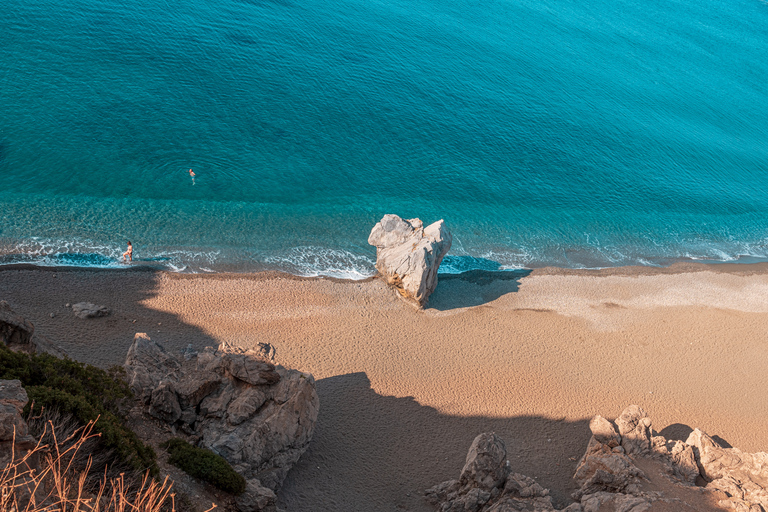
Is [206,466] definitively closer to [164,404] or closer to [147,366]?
[164,404]

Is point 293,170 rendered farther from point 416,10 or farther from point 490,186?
point 416,10

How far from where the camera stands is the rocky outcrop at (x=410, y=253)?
115 feet

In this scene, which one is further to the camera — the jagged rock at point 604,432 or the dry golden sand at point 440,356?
the jagged rock at point 604,432

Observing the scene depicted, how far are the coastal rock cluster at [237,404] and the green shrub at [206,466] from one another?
1.65m

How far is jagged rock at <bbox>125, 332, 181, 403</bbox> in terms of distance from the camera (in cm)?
2159

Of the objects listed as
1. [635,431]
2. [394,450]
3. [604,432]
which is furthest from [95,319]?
[635,431]

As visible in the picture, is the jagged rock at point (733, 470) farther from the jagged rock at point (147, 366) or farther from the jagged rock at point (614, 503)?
the jagged rock at point (147, 366)

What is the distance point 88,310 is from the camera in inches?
1136

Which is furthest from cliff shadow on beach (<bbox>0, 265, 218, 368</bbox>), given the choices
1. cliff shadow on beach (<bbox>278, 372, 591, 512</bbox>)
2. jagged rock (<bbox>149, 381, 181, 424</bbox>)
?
cliff shadow on beach (<bbox>278, 372, 591, 512</bbox>)

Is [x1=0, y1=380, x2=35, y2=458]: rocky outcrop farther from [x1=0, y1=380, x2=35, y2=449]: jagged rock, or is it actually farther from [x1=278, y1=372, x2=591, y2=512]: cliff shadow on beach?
[x1=278, y1=372, x2=591, y2=512]: cliff shadow on beach

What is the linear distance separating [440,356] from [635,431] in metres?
11.2

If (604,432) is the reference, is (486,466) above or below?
above

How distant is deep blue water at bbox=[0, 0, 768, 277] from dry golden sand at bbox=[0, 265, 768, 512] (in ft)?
15.7

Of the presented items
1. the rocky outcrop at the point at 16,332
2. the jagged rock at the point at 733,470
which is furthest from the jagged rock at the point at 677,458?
the rocky outcrop at the point at 16,332
